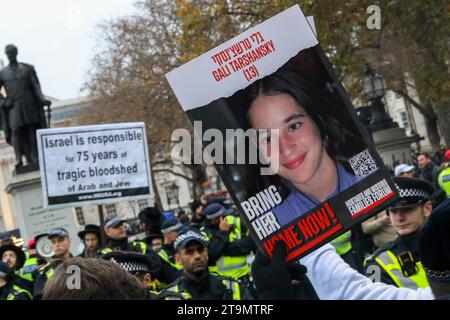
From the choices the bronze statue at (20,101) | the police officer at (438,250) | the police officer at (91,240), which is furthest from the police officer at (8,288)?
the bronze statue at (20,101)

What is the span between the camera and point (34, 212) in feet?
49.1

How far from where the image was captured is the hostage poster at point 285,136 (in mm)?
3359

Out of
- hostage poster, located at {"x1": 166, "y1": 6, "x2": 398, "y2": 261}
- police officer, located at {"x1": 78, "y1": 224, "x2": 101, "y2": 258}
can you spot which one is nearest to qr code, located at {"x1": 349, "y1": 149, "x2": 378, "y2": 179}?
hostage poster, located at {"x1": 166, "y1": 6, "x2": 398, "y2": 261}

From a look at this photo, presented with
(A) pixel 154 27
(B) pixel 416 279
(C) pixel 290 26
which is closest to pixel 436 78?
(B) pixel 416 279

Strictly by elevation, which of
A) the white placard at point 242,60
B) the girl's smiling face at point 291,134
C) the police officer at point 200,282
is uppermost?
the white placard at point 242,60

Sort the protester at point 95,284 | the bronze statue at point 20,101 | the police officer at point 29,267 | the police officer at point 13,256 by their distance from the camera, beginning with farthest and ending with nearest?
the bronze statue at point 20,101 → the police officer at point 13,256 → the police officer at point 29,267 → the protester at point 95,284

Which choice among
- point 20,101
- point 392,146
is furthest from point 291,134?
point 392,146

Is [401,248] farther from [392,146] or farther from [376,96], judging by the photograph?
[392,146]

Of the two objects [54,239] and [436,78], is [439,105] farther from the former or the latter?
[54,239]

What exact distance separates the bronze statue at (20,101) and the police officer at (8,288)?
270 inches

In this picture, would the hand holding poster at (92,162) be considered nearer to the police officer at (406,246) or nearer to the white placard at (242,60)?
the police officer at (406,246)

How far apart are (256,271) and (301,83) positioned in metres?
0.81
